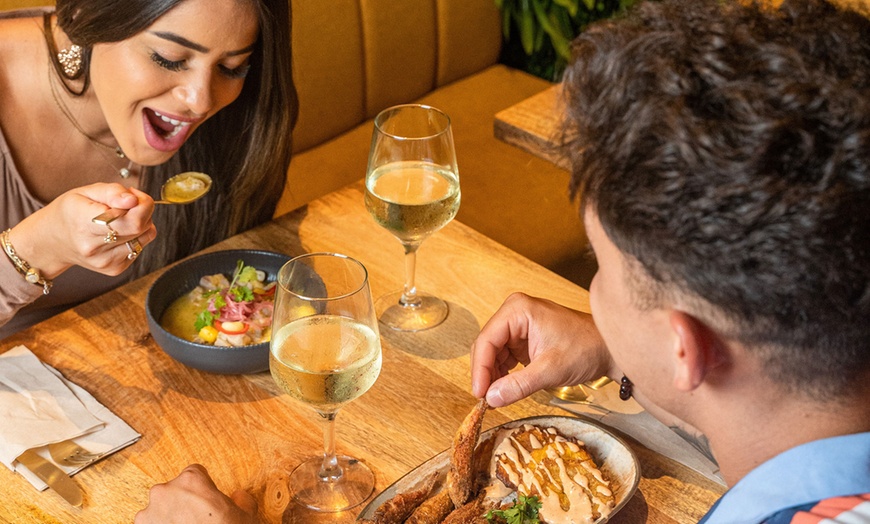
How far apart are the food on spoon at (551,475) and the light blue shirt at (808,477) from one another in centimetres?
26

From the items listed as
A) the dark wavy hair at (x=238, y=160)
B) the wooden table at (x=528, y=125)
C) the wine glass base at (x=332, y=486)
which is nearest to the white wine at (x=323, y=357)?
the wine glass base at (x=332, y=486)

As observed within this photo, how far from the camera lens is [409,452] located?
4.28ft

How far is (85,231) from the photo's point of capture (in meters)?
1.38

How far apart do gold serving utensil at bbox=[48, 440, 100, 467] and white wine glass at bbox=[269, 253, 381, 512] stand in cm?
33

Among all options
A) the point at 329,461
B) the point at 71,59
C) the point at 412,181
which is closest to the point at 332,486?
the point at 329,461

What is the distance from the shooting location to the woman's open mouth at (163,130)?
1829 millimetres

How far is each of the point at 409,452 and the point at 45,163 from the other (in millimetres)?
1173

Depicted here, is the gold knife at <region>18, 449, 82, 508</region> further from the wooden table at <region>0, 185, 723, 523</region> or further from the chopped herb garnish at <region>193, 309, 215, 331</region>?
the chopped herb garnish at <region>193, 309, 215, 331</region>

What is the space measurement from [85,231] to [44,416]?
29 cm

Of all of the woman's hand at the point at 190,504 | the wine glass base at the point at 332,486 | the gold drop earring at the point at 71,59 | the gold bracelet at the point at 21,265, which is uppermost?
the gold drop earring at the point at 71,59

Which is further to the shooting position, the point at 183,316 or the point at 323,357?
the point at 183,316

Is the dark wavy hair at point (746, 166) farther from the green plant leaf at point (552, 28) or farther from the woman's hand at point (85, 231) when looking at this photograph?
the green plant leaf at point (552, 28)

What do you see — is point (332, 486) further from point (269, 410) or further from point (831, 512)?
point (831, 512)

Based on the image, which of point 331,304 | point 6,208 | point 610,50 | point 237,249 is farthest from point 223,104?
point 610,50
